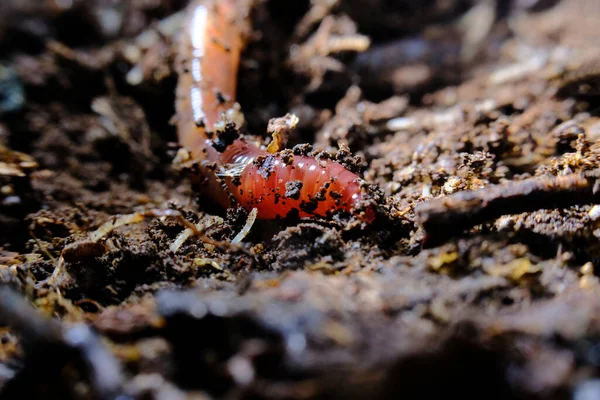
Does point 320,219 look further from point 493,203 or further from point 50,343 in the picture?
point 50,343

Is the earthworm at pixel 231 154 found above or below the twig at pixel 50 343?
above

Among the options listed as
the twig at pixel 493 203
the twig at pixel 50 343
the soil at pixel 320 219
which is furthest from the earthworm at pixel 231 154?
the twig at pixel 50 343

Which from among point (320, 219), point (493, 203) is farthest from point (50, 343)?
point (493, 203)

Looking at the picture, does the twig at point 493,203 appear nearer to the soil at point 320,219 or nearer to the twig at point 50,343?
the soil at point 320,219

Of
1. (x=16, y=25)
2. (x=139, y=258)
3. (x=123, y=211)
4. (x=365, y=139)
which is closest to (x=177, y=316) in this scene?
(x=139, y=258)

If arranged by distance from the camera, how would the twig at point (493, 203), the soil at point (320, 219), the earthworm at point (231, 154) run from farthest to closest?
the earthworm at point (231, 154), the twig at point (493, 203), the soil at point (320, 219)

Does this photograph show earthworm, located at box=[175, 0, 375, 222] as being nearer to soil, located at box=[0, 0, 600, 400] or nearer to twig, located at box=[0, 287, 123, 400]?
soil, located at box=[0, 0, 600, 400]

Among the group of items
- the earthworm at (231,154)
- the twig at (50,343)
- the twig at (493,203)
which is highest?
the earthworm at (231,154)
